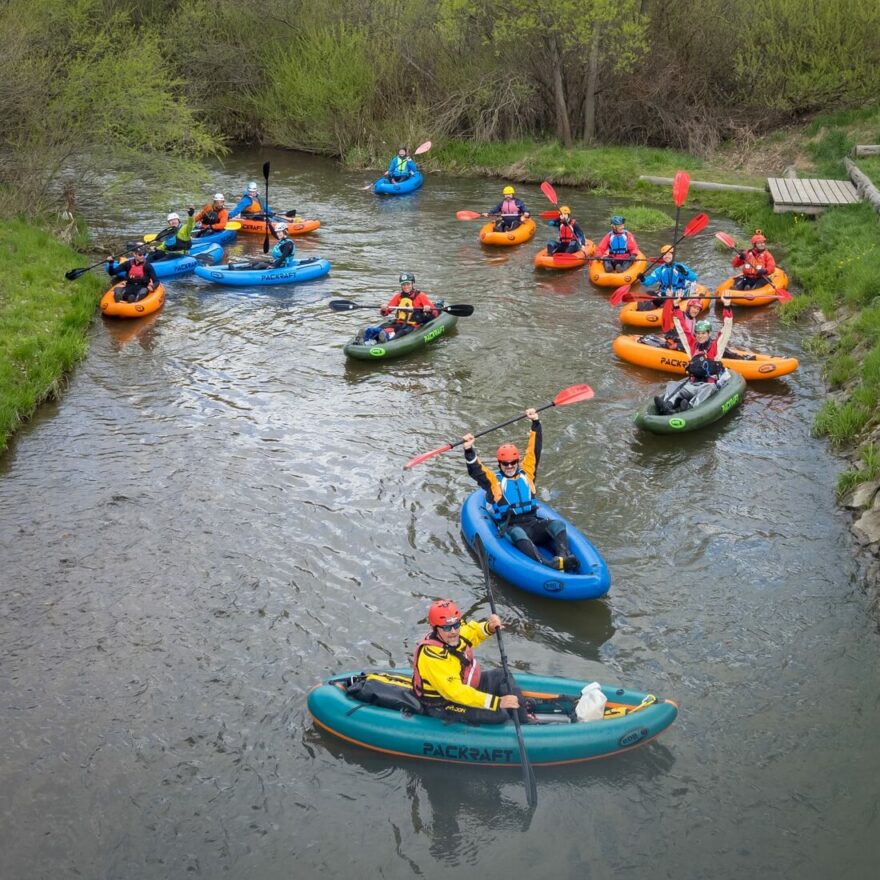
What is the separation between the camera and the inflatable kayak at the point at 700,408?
394 inches

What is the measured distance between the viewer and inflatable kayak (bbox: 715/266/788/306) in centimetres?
1355

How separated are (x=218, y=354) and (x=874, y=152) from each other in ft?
46.8

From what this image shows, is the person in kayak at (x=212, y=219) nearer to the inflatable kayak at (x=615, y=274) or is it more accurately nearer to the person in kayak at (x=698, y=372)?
the inflatable kayak at (x=615, y=274)

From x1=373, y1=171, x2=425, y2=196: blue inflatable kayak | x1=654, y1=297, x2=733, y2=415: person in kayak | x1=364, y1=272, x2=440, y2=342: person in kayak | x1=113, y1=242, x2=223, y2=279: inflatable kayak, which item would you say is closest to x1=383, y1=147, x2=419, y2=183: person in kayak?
x1=373, y1=171, x2=425, y2=196: blue inflatable kayak

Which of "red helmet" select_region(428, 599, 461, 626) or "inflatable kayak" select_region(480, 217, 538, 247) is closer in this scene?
"red helmet" select_region(428, 599, 461, 626)

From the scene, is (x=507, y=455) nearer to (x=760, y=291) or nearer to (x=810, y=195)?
(x=760, y=291)

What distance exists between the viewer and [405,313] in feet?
41.9

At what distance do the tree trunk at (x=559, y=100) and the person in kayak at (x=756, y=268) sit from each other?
9.99 m

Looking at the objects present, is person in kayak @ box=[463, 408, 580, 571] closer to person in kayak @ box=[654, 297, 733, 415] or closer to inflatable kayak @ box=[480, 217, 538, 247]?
person in kayak @ box=[654, 297, 733, 415]

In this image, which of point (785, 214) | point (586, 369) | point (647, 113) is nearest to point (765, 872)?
point (586, 369)

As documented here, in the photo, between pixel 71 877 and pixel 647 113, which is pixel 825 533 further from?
pixel 647 113

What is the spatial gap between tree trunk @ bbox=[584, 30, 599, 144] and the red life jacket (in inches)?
732

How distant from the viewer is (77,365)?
12.2 meters

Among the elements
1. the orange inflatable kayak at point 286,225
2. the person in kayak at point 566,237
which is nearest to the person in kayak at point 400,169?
the orange inflatable kayak at point 286,225
